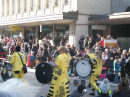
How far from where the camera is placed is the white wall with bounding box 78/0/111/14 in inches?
732

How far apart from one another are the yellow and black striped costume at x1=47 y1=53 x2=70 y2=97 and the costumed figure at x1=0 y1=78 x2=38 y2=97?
10.2 feet

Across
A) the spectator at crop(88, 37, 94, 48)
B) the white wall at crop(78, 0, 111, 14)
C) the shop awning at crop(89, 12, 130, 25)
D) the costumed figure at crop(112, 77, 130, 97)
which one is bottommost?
the costumed figure at crop(112, 77, 130, 97)

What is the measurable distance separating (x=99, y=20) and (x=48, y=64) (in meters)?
11.4

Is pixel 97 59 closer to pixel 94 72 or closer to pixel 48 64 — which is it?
pixel 94 72

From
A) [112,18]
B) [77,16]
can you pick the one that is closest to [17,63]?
[112,18]

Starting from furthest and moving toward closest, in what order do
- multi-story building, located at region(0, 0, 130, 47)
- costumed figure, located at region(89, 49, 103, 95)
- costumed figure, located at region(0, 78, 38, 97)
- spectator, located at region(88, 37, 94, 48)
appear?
1. multi-story building, located at region(0, 0, 130, 47)
2. spectator, located at region(88, 37, 94, 48)
3. costumed figure, located at region(89, 49, 103, 95)
4. costumed figure, located at region(0, 78, 38, 97)

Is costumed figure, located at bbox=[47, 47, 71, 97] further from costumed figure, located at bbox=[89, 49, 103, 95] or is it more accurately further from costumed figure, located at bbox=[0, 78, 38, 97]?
costumed figure, located at bbox=[0, 78, 38, 97]

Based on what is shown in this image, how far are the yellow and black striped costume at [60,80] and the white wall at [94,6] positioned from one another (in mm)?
11777

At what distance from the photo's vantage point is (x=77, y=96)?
21.8 feet

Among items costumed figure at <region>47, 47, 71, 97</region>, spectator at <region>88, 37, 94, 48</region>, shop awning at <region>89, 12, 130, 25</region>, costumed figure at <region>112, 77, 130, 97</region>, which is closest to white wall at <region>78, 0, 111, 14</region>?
shop awning at <region>89, 12, 130, 25</region>

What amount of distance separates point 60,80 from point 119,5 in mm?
14108

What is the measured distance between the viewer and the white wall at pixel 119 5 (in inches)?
773

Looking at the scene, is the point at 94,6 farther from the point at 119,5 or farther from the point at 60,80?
the point at 60,80

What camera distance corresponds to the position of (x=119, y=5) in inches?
780
